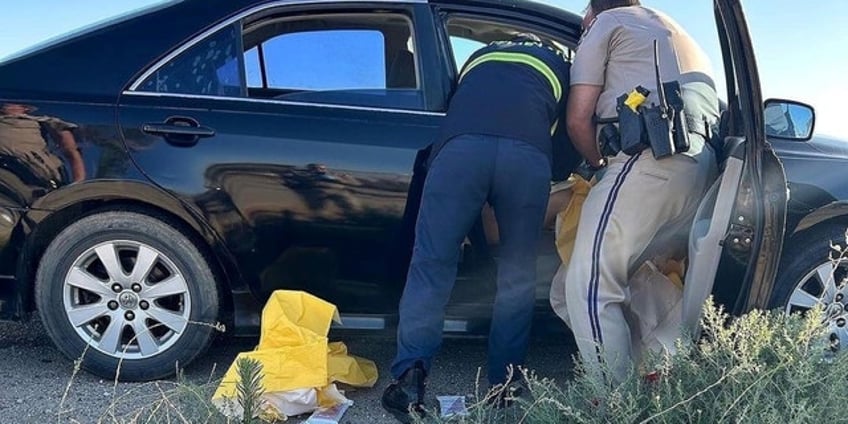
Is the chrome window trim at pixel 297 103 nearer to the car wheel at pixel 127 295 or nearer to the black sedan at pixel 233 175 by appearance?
the black sedan at pixel 233 175

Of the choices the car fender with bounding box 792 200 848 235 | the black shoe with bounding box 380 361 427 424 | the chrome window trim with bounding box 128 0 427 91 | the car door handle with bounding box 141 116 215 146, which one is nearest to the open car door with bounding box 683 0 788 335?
the car fender with bounding box 792 200 848 235

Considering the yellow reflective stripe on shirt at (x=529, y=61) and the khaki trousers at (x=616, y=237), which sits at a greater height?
the yellow reflective stripe on shirt at (x=529, y=61)

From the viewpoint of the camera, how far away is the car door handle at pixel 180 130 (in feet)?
9.77

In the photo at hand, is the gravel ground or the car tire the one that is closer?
the gravel ground

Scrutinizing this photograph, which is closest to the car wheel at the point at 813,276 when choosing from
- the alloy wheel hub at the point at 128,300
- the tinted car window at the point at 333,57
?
the tinted car window at the point at 333,57

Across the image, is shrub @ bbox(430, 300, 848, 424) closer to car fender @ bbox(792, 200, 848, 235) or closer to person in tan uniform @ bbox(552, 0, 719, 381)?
person in tan uniform @ bbox(552, 0, 719, 381)

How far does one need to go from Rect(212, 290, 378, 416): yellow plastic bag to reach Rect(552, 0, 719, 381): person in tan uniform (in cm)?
98

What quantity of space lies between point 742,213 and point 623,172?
44 cm

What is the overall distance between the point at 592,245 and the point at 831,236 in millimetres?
1145

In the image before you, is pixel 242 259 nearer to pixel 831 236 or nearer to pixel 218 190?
pixel 218 190

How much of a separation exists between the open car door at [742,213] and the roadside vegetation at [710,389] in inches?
Result: 7.7

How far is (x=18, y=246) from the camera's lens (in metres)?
3.02

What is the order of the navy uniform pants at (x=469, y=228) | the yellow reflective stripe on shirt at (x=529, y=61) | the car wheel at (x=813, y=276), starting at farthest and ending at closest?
the car wheel at (x=813, y=276), the yellow reflective stripe on shirt at (x=529, y=61), the navy uniform pants at (x=469, y=228)

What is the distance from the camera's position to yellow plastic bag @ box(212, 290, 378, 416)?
9.22ft
